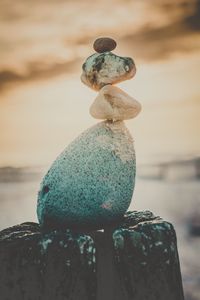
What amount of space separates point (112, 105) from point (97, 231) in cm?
108

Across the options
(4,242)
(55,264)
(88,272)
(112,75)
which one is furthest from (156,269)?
(112,75)

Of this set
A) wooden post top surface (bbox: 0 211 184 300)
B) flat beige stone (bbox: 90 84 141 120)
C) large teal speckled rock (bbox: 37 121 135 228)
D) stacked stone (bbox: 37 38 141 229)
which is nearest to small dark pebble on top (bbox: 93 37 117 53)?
stacked stone (bbox: 37 38 141 229)

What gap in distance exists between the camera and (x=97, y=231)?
405 cm

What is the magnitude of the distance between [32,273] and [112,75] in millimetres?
1819

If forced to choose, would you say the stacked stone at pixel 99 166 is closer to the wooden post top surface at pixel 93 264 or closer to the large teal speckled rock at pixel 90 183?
the large teal speckled rock at pixel 90 183

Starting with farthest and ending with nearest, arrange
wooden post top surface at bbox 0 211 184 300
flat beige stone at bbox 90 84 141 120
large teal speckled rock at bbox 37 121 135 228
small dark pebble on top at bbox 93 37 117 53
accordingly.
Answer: small dark pebble on top at bbox 93 37 117 53
flat beige stone at bbox 90 84 141 120
large teal speckled rock at bbox 37 121 135 228
wooden post top surface at bbox 0 211 184 300

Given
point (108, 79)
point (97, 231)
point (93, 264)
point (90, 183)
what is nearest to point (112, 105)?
A: point (108, 79)

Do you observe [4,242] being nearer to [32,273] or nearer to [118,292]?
[32,273]

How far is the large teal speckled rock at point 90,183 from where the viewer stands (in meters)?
4.08

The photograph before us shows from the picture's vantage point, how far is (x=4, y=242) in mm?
3721

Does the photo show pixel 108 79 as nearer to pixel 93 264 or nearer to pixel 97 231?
pixel 97 231

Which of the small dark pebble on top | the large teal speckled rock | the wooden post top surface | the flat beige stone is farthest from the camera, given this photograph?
the small dark pebble on top

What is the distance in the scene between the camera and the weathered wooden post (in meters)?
3.61

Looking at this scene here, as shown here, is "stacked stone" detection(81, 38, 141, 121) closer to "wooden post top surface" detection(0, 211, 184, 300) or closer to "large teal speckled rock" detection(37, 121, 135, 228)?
"large teal speckled rock" detection(37, 121, 135, 228)
